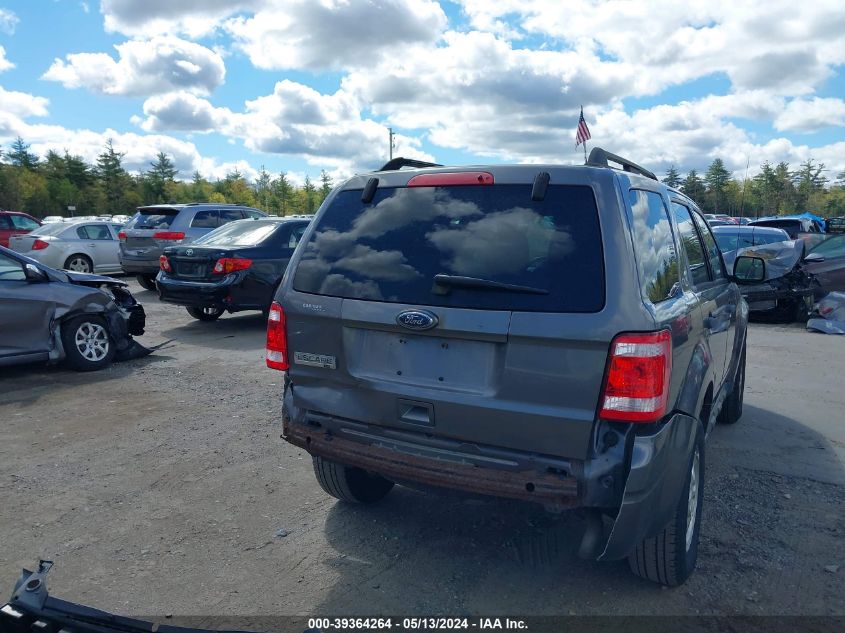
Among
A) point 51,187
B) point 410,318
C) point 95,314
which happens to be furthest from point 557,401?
point 51,187

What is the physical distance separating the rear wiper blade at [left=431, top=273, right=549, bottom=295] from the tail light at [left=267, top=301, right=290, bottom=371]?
93 centimetres

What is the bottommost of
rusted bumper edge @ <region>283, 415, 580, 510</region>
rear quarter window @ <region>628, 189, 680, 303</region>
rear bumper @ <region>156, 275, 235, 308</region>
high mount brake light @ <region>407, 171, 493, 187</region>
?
rear bumper @ <region>156, 275, 235, 308</region>

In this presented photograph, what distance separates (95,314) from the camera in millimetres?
7742

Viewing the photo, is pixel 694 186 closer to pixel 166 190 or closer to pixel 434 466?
pixel 166 190

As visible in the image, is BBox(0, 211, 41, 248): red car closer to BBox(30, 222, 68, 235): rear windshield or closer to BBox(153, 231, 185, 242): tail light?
BBox(30, 222, 68, 235): rear windshield

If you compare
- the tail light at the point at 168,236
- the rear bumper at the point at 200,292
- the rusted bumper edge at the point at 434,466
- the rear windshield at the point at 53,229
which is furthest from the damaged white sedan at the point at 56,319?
the rear windshield at the point at 53,229

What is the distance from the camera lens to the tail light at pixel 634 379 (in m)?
2.61

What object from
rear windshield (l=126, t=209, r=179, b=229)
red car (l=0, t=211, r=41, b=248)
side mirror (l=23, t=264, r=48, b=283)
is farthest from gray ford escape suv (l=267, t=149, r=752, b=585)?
red car (l=0, t=211, r=41, b=248)

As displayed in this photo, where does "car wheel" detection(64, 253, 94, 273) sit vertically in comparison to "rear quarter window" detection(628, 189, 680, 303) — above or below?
below

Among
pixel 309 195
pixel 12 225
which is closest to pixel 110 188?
pixel 309 195

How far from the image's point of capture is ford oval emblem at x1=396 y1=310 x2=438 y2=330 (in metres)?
2.88

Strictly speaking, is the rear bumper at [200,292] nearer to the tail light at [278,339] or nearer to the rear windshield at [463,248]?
the tail light at [278,339]

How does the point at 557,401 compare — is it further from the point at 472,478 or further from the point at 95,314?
the point at 95,314

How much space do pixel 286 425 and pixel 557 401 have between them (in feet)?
4.87
